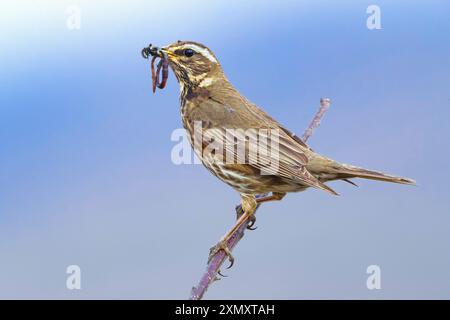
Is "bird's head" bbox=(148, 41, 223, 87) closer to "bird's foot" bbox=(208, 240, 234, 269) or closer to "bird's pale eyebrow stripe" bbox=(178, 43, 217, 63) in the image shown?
"bird's pale eyebrow stripe" bbox=(178, 43, 217, 63)

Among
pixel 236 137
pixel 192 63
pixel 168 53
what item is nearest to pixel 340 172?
pixel 236 137

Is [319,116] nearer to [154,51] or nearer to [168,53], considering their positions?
[168,53]

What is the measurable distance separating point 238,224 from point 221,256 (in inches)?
22.7

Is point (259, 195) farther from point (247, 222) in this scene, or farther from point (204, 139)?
point (204, 139)

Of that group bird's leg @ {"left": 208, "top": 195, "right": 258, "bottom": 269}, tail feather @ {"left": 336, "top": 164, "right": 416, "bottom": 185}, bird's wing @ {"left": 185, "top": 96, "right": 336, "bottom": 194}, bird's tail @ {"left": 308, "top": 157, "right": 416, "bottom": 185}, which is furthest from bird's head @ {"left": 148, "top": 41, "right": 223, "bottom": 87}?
tail feather @ {"left": 336, "top": 164, "right": 416, "bottom": 185}

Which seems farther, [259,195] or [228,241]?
[259,195]

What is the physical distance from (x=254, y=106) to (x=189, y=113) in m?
0.74

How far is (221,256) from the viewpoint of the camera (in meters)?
7.00

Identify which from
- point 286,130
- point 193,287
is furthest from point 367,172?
point 193,287

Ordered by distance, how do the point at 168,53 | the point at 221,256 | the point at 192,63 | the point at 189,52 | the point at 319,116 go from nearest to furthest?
the point at 221,256, the point at 168,53, the point at 189,52, the point at 192,63, the point at 319,116

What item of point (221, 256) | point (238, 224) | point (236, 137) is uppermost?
point (236, 137)

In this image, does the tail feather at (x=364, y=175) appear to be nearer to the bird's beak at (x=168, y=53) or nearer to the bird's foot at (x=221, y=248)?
the bird's foot at (x=221, y=248)

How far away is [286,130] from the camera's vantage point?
7570mm

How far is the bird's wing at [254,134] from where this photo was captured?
7.01 metres
